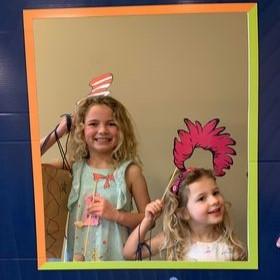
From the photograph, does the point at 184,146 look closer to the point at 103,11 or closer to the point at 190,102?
the point at 190,102

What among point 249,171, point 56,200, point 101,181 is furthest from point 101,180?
point 249,171

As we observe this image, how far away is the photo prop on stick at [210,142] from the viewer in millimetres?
951

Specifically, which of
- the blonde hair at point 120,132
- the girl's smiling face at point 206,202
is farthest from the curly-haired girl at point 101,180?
the girl's smiling face at point 206,202

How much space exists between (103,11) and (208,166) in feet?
1.40

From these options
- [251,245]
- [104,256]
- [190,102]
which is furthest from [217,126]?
[104,256]

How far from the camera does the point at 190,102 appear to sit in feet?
3.13

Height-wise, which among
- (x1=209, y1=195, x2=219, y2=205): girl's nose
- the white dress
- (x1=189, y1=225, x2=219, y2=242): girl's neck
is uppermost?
(x1=209, y1=195, x2=219, y2=205): girl's nose

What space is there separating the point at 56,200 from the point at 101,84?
29cm

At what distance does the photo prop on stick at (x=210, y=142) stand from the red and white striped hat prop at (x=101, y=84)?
0.64 feet

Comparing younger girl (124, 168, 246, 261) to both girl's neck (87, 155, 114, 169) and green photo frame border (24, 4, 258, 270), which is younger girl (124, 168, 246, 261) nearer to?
green photo frame border (24, 4, 258, 270)

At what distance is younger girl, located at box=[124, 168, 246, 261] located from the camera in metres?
0.96

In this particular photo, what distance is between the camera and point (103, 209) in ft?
3.19

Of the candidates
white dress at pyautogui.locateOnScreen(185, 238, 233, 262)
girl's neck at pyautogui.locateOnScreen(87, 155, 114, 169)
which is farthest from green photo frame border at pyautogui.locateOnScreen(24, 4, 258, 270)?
girl's neck at pyautogui.locateOnScreen(87, 155, 114, 169)

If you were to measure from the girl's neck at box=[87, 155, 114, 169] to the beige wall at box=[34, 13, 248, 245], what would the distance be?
8 cm
